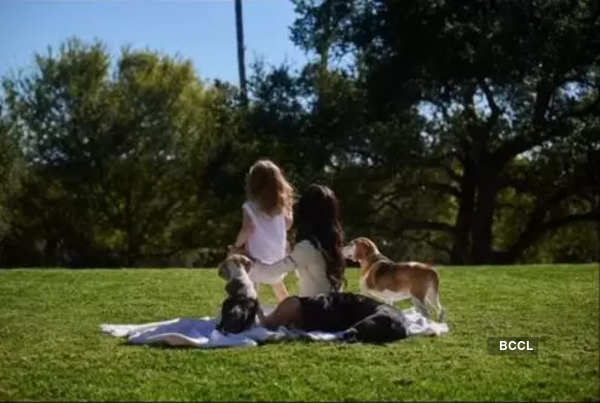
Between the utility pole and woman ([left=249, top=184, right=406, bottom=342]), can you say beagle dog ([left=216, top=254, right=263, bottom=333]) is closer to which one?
woman ([left=249, top=184, right=406, bottom=342])

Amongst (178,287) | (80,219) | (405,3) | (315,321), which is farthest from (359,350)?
(80,219)

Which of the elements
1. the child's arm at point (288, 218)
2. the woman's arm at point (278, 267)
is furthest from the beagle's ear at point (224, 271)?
the child's arm at point (288, 218)

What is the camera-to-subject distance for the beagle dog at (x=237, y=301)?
688 cm

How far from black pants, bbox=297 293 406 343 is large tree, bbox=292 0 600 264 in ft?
48.7

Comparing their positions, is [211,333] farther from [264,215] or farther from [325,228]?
[264,215]

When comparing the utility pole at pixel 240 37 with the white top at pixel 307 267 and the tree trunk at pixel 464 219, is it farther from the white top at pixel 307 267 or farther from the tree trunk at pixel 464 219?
the white top at pixel 307 267

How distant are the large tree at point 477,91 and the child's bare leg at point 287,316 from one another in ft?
48.9

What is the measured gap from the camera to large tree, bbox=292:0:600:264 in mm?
21719

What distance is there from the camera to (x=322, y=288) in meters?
7.37

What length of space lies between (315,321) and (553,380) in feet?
7.46

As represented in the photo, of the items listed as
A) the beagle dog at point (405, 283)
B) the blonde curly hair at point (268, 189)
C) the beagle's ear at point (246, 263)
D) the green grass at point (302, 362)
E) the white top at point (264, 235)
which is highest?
the blonde curly hair at point (268, 189)

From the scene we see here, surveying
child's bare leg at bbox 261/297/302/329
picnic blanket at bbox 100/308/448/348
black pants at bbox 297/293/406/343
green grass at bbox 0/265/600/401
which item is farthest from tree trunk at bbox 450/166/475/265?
child's bare leg at bbox 261/297/302/329

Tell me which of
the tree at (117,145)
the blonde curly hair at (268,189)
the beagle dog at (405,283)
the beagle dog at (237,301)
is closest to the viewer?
the beagle dog at (237,301)

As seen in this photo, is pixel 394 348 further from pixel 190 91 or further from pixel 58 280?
pixel 190 91
